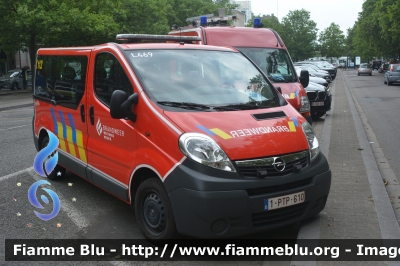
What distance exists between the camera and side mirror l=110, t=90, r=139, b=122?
15.9 feet

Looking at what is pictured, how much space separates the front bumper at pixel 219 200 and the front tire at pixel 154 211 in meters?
0.12

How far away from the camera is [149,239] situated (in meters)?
4.75

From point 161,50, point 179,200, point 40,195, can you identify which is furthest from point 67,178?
point 179,200

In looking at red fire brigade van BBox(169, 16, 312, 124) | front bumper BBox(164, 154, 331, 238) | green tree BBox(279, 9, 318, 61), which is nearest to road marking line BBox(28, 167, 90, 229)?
front bumper BBox(164, 154, 331, 238)

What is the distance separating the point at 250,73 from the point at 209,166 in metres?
1.95

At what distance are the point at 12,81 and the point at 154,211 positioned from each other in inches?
1429

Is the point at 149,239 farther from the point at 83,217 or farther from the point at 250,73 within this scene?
the point at 250,73

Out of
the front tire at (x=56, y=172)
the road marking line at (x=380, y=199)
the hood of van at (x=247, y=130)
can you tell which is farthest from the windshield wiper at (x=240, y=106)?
the front tire at (x=56, y=172)

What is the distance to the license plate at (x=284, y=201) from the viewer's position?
4352mm

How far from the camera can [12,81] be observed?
3784 cm

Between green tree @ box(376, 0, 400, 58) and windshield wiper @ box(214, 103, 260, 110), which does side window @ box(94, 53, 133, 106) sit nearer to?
windshield wiper @ box(214, 103, 260, 110)

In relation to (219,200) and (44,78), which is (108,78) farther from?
Answer: (44,78)

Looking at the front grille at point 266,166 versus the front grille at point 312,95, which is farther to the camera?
the front grille at point 312,95

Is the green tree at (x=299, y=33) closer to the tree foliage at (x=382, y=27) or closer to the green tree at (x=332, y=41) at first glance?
the tree foliage at (x=382, y=27)
